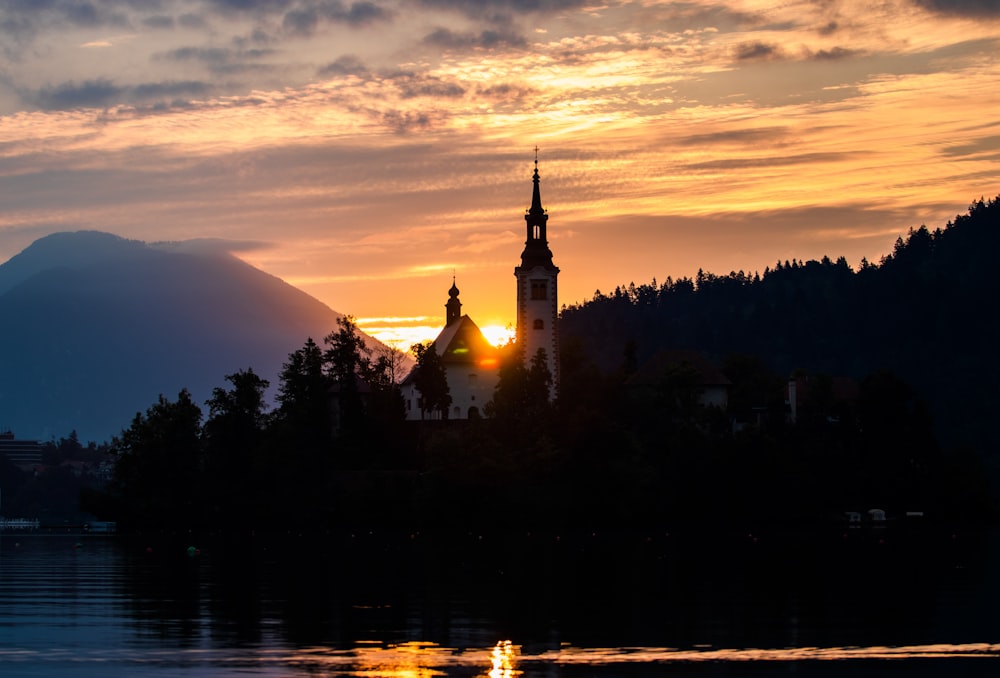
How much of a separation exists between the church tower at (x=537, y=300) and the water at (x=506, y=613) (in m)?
64.9

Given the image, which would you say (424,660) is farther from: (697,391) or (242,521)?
(697,391)

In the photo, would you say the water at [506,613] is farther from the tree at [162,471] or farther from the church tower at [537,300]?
the church tower at [537,300]

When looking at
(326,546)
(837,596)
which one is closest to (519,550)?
(326,546)

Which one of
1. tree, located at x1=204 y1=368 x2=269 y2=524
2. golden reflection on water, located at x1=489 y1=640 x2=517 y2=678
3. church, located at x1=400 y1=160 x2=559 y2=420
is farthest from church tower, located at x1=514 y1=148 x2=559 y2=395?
golden reflection on water, located at x1=489 y1=640 x2=517 y2=678

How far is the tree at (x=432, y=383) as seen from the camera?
15950cm

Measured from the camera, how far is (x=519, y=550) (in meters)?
96.2

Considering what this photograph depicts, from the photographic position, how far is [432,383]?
15950cm

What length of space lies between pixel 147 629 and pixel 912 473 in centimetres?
11010

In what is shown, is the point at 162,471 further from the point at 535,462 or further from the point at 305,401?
the point at 535,462

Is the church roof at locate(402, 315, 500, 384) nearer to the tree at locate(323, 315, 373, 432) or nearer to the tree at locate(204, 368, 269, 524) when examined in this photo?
the tree at locate(323, 315, 373, 432)

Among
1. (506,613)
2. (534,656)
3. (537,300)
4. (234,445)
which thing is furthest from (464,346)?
(534,656)

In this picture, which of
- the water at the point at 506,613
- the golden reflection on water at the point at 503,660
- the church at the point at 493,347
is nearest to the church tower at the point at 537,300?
the church at the point at 493,347

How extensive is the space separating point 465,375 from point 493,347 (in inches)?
193

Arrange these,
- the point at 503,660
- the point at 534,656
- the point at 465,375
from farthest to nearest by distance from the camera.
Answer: the point at 465,375
the point at 534,656
the point at 503,660
